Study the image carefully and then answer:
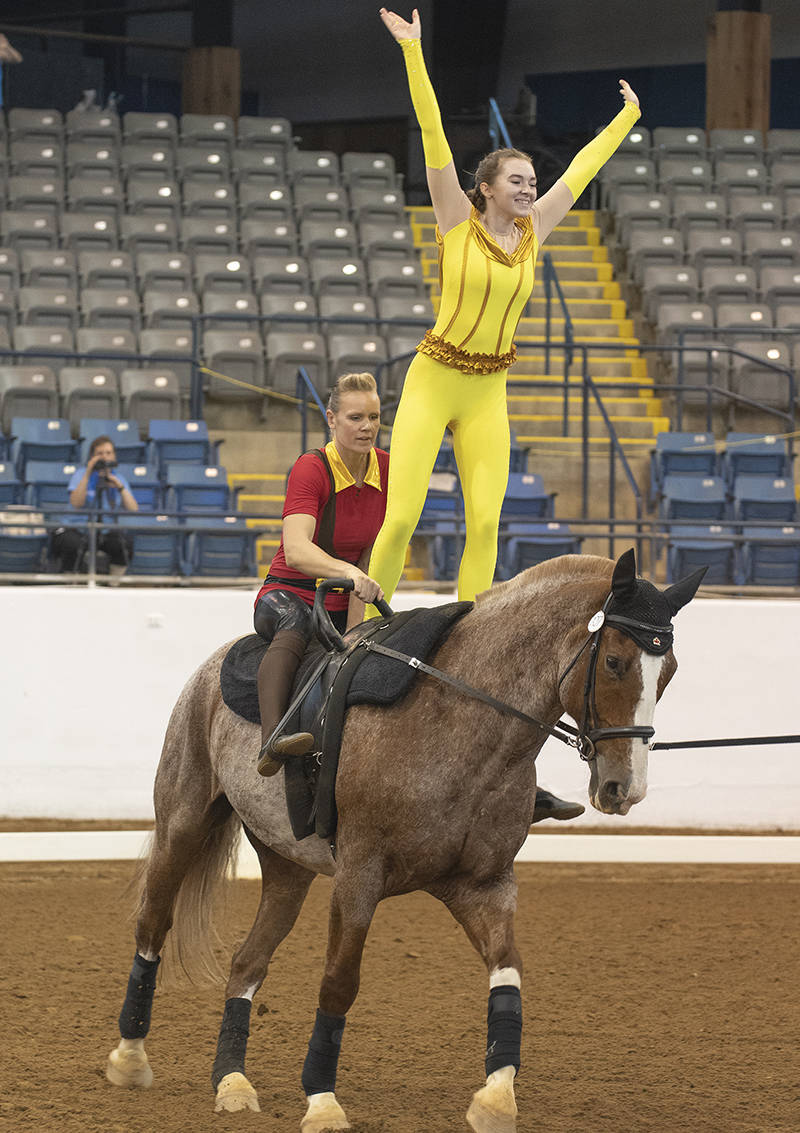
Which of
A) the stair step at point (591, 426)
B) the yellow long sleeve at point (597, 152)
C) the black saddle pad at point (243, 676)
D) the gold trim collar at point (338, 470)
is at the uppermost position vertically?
the yellow long sleeve at point (597, 152)

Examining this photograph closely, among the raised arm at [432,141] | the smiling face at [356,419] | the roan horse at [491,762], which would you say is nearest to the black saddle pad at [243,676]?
the roan horse at [491,762]

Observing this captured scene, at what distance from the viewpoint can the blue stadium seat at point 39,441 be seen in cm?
1029

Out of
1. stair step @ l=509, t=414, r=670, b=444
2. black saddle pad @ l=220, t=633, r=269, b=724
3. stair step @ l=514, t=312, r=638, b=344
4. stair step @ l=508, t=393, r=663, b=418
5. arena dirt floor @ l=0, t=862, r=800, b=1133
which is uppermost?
stair step @ l=514, t=312, r=638, b=344

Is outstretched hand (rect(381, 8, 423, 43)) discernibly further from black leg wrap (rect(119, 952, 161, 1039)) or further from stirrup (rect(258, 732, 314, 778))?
black leg wrap (rect(119, 952, 161, 1039))

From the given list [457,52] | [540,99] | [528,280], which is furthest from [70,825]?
[540,99]

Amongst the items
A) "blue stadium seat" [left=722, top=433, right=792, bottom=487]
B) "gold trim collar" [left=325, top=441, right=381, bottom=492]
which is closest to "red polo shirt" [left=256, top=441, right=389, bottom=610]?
"gold trim collar" [left=325, top=441, right=381, bottom=492]

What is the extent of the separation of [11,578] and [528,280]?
4.63m

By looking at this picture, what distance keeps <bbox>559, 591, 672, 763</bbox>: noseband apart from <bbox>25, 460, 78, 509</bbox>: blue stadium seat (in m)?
6.93

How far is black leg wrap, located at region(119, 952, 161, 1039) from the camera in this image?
4090 millimetres

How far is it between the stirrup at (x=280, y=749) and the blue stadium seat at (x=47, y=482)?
20.8 feet

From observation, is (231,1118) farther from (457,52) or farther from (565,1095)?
(457,52)

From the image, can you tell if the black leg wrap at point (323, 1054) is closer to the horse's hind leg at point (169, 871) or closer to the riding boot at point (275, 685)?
the riding boot at point (275, 685)

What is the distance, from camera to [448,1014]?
477 cm

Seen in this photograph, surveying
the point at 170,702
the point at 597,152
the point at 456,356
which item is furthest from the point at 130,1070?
the point at 170,702
